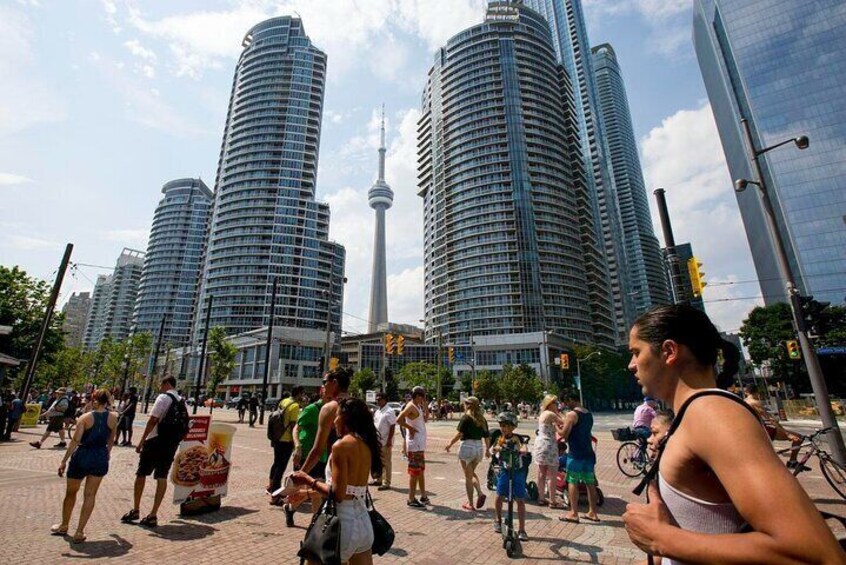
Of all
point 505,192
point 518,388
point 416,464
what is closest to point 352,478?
point 416,464

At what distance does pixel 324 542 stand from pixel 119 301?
19961cm

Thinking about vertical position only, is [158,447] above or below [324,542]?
above

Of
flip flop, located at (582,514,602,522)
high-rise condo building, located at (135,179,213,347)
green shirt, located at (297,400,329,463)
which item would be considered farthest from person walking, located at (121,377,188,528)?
high-rise condo building, located at (135,179,213,347)

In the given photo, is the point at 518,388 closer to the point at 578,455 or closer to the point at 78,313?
the point at 578,455

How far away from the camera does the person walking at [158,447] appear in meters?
6.66

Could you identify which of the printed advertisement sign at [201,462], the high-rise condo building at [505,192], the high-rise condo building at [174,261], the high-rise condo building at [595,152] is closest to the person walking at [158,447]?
the printed advertisement sign at [201,462]

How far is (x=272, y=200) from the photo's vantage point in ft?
350

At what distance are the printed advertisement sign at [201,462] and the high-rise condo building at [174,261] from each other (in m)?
136

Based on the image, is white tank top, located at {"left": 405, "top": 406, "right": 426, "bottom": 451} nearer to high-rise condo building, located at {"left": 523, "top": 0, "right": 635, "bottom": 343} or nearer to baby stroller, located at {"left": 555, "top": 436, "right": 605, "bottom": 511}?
baby stroller, located at {"left": 555, "top": 436, "right": 605, "bottom": 511}

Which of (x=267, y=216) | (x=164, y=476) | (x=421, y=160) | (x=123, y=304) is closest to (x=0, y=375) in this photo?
(x=164, y=476)

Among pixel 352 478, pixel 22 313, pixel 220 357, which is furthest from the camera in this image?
pixel 220 357

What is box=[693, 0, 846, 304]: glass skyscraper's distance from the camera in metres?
74.6

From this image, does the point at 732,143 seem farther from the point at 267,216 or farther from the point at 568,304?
the point at 267,216

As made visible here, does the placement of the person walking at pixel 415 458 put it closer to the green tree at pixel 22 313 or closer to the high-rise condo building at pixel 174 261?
the green tree at pixel 22 313
